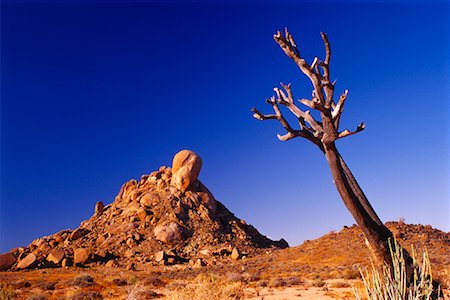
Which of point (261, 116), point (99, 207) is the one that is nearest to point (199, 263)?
point (99, 207)

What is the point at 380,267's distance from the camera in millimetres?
6328

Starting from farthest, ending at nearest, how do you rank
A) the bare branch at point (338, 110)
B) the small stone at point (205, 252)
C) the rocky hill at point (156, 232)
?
the small stone at point (205, 252) < the rocky hill at point (156, 232) < the bare branch at point (338, 110)

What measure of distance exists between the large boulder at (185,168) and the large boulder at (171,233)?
759 cm

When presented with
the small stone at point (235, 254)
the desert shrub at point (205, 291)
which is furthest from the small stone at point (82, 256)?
the desert shrub at point (205, 291)

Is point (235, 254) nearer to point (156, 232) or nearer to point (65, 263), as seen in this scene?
point (156, 232)

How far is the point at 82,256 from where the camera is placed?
39.8m

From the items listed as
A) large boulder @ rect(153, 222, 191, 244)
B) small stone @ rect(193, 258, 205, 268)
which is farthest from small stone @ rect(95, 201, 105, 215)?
small stone @ rect(193, 258, 205, 268)

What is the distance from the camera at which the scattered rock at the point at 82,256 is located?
3944 cm

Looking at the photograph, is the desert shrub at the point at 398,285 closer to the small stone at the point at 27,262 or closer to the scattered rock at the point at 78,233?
the small stone at the point at 27,262

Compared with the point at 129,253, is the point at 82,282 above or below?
below

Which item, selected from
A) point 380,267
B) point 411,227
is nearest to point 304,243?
point 411,227

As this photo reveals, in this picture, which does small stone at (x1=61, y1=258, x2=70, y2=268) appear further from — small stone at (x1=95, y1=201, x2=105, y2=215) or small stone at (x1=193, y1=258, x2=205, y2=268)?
small stone at (x1=95, y1=201, x2=105, y2=215)

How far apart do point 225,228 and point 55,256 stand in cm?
2091

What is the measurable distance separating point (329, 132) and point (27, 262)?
131 ft
